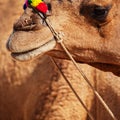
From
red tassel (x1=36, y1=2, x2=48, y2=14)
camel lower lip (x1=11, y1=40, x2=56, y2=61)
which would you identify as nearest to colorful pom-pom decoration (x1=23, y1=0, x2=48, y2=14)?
red tassel (x1=36, y1=2, x2=48, y2=14)

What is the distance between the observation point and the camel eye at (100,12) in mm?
3049

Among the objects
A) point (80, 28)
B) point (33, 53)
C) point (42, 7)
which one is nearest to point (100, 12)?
point (80, 28)

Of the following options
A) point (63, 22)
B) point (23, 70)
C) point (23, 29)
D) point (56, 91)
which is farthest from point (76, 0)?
point (23, 70)

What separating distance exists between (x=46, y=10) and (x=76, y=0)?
17 cm

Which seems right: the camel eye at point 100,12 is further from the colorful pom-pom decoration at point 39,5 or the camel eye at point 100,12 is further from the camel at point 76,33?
the colorful pom-pom decoration at point 39,5

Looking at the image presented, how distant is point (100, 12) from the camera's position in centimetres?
306

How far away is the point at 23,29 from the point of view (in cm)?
300

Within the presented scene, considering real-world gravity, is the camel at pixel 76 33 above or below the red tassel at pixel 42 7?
below

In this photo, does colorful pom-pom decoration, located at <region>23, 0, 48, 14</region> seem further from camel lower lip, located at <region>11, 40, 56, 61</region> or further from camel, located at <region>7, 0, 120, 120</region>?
camel lower lip, located at <region>11, 40, 56, 61</region>

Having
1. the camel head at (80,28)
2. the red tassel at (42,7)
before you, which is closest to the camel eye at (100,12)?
the camel head at (80,28)

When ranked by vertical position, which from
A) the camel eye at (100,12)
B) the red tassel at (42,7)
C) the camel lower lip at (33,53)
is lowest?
the camel lower lip at (33,53)

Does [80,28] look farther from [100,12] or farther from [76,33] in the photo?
[100,12]

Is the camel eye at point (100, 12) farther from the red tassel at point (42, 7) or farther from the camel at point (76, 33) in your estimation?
the red tassel at point (42, 7)

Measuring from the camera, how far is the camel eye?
3.05 m
